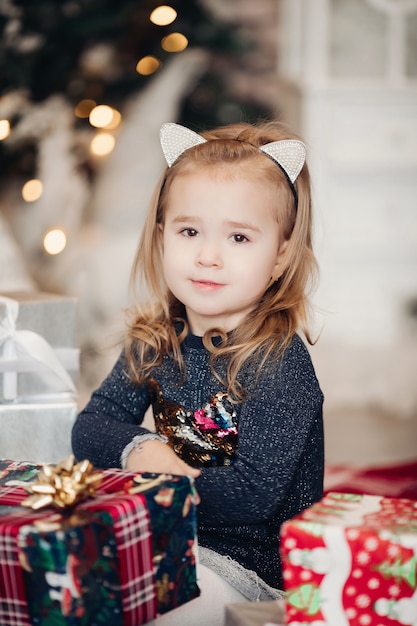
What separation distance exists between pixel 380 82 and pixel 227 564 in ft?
8.43

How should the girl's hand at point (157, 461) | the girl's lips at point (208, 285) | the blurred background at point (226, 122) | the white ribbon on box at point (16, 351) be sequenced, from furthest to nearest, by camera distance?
the blurred background at point (226, 122), the white ribbon on box at point (16, 351), the girl's lips at point (208, 285), the girl's hand at point (157, 461)

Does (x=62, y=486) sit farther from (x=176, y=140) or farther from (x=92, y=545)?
(x=176, y=140)

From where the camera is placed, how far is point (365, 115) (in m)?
3.32

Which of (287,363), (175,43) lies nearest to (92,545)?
Result: (287,363)

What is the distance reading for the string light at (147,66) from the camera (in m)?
2.98

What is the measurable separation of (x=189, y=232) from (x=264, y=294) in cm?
16

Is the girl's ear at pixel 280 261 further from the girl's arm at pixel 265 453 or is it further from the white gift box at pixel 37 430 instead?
the white gift box at pixel 37 430

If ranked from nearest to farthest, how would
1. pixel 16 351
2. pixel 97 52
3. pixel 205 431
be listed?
pixel 205 431 → pixel 16 351 → pixel 97 52

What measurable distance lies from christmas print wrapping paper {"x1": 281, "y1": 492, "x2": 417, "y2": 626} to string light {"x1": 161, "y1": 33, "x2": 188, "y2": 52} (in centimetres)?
236

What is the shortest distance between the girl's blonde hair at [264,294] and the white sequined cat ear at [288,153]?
0.4 inches

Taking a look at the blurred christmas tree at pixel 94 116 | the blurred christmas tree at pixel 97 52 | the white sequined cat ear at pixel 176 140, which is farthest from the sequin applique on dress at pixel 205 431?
the blurred christmas tree at pixel 97 52

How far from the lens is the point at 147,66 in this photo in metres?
3.00

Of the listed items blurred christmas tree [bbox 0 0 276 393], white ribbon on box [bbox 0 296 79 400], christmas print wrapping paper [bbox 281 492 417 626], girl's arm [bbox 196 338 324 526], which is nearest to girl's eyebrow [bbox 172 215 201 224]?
girl's arm [bbox 196 338 324 526]

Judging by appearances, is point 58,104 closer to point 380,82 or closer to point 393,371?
point 380,82
